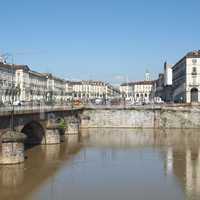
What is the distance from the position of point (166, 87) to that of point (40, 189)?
369 ft

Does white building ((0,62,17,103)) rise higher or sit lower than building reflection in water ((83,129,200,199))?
higher

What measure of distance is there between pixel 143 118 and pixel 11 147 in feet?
135

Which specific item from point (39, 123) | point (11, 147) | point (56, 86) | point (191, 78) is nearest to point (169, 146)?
point (39, 123)

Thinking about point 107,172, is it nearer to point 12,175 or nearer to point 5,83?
point 12,175

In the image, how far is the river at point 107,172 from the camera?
2716cm

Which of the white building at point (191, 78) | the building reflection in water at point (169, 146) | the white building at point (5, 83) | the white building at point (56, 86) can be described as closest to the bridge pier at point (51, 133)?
the building reflection in water at point (169, 146)

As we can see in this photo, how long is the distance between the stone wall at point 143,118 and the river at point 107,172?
17602 millimetres

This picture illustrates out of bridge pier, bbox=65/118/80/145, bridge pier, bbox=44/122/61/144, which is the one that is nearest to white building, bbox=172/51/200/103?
bridge pier, bbox=65/118/80/145

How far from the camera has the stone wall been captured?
7225cm

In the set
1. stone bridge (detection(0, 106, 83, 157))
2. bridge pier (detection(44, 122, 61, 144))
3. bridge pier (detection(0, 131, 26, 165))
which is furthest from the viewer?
bridge pier (detection(44, 122, 61, 144))

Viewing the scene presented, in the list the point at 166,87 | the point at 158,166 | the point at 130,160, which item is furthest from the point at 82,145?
the point at 166,87

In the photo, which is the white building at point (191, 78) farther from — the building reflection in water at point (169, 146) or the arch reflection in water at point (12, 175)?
Result: the arch reflection in water at point (12, 175)

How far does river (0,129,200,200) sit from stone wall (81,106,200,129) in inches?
693

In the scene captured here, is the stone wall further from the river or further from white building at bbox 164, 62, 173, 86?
white building at bbox 164, 62, 173, 86
